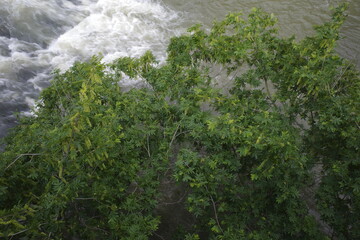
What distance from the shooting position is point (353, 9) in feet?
33.6

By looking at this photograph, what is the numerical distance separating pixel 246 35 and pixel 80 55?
522 centimetres

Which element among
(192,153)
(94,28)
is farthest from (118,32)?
(192,153)

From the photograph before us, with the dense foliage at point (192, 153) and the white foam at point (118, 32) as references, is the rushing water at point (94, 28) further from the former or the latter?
the dense foliage at point (192, 153)

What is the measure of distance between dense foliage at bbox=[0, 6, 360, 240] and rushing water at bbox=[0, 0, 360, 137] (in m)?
3.68

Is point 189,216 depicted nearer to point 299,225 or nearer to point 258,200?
point 258,200

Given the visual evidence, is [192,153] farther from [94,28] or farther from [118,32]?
[94,28]

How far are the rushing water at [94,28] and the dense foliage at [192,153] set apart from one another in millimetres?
3684

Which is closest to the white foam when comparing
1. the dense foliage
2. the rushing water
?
the rushing water

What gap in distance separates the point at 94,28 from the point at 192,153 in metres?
7.24

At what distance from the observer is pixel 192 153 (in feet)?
11.5

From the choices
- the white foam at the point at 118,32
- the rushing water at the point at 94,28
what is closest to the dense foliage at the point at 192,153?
the rushing water at the point at 94,28

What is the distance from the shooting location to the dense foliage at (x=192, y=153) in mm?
3074

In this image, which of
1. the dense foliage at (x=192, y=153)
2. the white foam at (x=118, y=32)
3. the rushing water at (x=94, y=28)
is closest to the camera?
the dense foliage at (x=192, y=153)

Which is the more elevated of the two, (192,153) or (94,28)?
(192,153)
